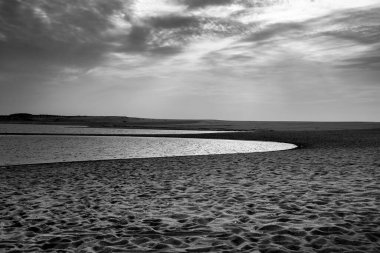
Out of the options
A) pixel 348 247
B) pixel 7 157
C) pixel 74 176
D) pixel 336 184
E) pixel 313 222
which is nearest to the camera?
pixel 348 247

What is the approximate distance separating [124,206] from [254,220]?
414 cm

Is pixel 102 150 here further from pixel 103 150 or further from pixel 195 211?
pixel 195 211

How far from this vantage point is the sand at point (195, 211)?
7.05m

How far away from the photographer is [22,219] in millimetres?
9094

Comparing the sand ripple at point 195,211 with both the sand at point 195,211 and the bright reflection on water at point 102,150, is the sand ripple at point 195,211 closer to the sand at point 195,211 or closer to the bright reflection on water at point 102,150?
the sand at point 195,211

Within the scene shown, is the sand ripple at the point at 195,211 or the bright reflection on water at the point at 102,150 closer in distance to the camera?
the sand ripple at the point at 195,211

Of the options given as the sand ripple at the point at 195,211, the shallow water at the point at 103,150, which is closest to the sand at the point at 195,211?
the sand ripple at the point at 195,211

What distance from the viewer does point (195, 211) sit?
31.9ft

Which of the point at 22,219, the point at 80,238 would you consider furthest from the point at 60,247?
the point at 22,219

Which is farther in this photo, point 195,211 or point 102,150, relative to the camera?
point 102,150

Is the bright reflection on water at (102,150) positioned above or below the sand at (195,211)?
below

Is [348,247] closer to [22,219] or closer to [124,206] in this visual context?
[124,206]

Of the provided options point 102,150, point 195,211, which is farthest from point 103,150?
point 195,211

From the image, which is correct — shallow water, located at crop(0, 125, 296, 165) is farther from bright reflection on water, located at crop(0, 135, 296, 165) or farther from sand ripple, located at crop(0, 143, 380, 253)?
sand ripple, located at crop(0, 143, 380, 253)
